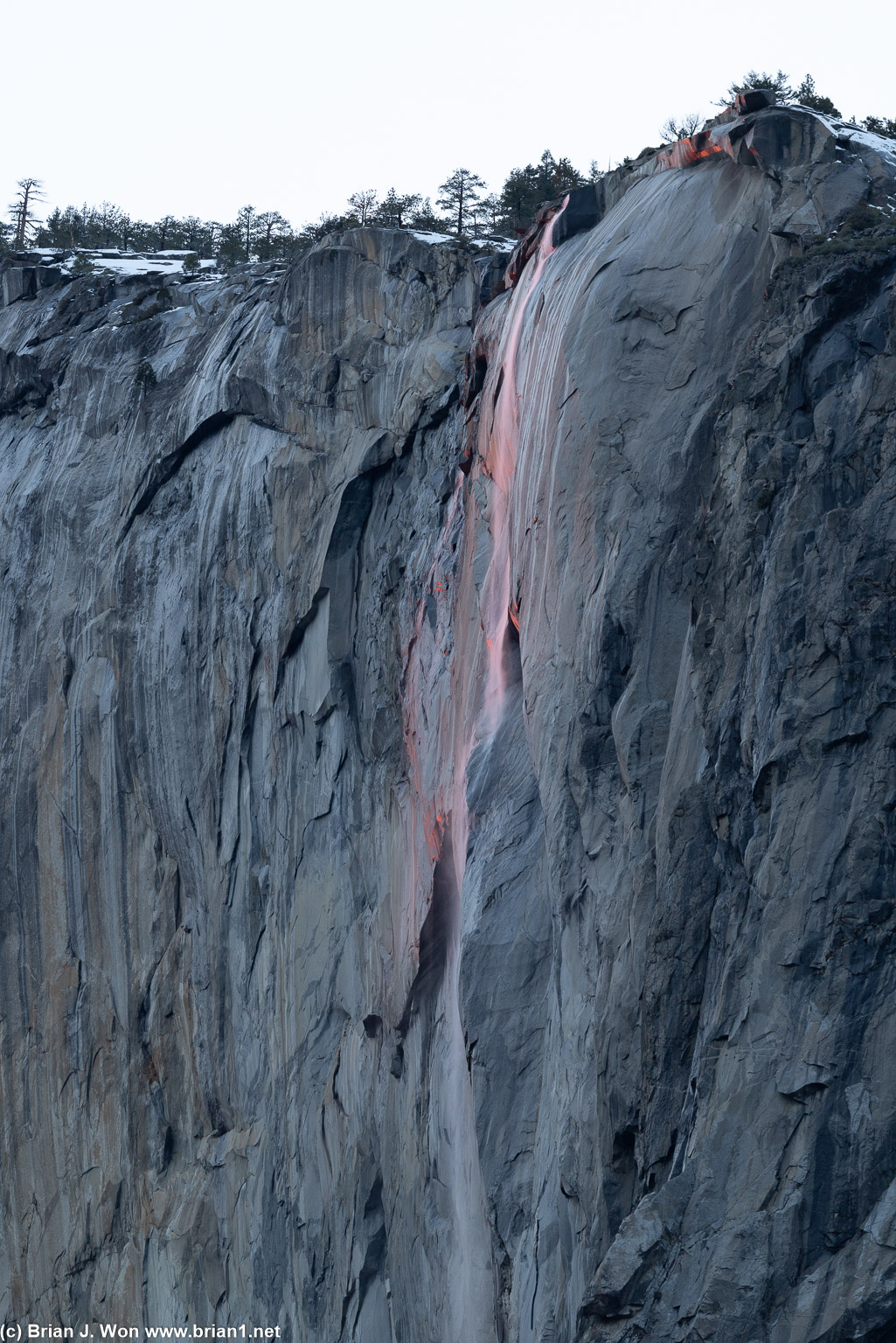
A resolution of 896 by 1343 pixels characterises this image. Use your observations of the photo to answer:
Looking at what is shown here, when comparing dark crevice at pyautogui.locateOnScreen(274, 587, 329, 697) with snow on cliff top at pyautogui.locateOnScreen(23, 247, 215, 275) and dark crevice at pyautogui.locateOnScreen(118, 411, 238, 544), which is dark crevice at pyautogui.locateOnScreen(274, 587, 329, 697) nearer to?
dark crevice at pyautogui.locateOnScreen(118, 411, 238, 544)

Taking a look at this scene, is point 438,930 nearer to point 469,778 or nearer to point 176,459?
point 469,778

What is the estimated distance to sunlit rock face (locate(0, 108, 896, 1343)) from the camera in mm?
12656

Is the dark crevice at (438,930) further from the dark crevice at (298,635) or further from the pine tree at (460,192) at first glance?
the pine tree at (460,192)

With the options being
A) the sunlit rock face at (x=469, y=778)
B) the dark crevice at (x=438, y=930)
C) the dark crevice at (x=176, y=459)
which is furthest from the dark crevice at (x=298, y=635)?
the dark crevice at (x=438, y=930)

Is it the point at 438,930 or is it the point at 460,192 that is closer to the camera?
the point at 438,930

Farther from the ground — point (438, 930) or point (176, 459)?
point (176, 459)

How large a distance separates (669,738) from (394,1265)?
13998 mm

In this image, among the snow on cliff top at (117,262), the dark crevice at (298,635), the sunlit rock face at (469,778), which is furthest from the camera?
the snow on cliff top at (117,262)

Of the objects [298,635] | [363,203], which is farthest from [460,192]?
[298,635]

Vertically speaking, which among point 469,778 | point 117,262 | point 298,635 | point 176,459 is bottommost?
point 469,778

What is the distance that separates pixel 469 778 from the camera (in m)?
21.8

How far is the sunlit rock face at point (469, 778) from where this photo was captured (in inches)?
498

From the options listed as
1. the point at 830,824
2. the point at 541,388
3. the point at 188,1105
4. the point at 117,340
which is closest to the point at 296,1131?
the point at 188,1105

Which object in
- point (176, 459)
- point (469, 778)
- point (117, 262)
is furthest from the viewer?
point (117, 262)
